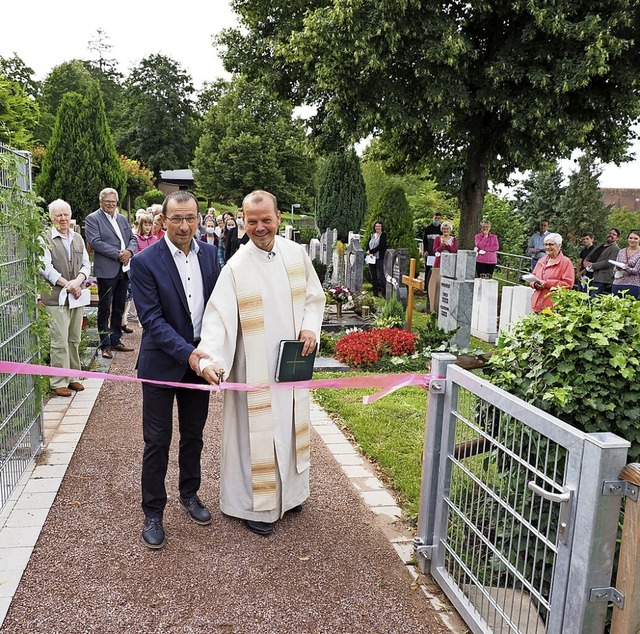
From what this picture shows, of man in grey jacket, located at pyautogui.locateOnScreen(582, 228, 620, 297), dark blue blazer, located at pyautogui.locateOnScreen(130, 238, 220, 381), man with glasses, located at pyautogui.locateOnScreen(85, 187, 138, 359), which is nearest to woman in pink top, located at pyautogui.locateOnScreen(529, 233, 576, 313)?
man in grey jacket, located at pyautogui.locateOnScreen(582, 228, 620, 297)

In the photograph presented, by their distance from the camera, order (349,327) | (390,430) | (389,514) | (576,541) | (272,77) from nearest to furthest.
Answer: (576,541)
(389,514)
(390,430)
(349,327)
(272,77)

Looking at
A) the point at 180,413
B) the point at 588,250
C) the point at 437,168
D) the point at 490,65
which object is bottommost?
the point at 180,413

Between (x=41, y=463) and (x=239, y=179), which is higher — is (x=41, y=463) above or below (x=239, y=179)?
below

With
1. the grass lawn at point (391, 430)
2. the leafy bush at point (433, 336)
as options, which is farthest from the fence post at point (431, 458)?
the leafy bush at point (433, 336)

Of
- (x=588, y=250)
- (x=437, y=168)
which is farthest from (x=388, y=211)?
(x=588, y=250)

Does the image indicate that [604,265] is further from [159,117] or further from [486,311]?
[159,117]

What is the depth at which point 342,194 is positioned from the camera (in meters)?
31.5

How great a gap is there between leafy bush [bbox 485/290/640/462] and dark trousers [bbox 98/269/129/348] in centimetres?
654

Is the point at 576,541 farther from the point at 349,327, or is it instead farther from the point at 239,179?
the point at 239,179

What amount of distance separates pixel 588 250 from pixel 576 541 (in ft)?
45.9

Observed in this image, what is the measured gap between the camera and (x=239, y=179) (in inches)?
1763

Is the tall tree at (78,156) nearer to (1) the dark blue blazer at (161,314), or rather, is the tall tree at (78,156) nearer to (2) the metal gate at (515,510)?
(1) the dark blue blazer at (161,314)

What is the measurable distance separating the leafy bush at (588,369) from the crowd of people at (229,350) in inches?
55.5

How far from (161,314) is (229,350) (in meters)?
0.45
